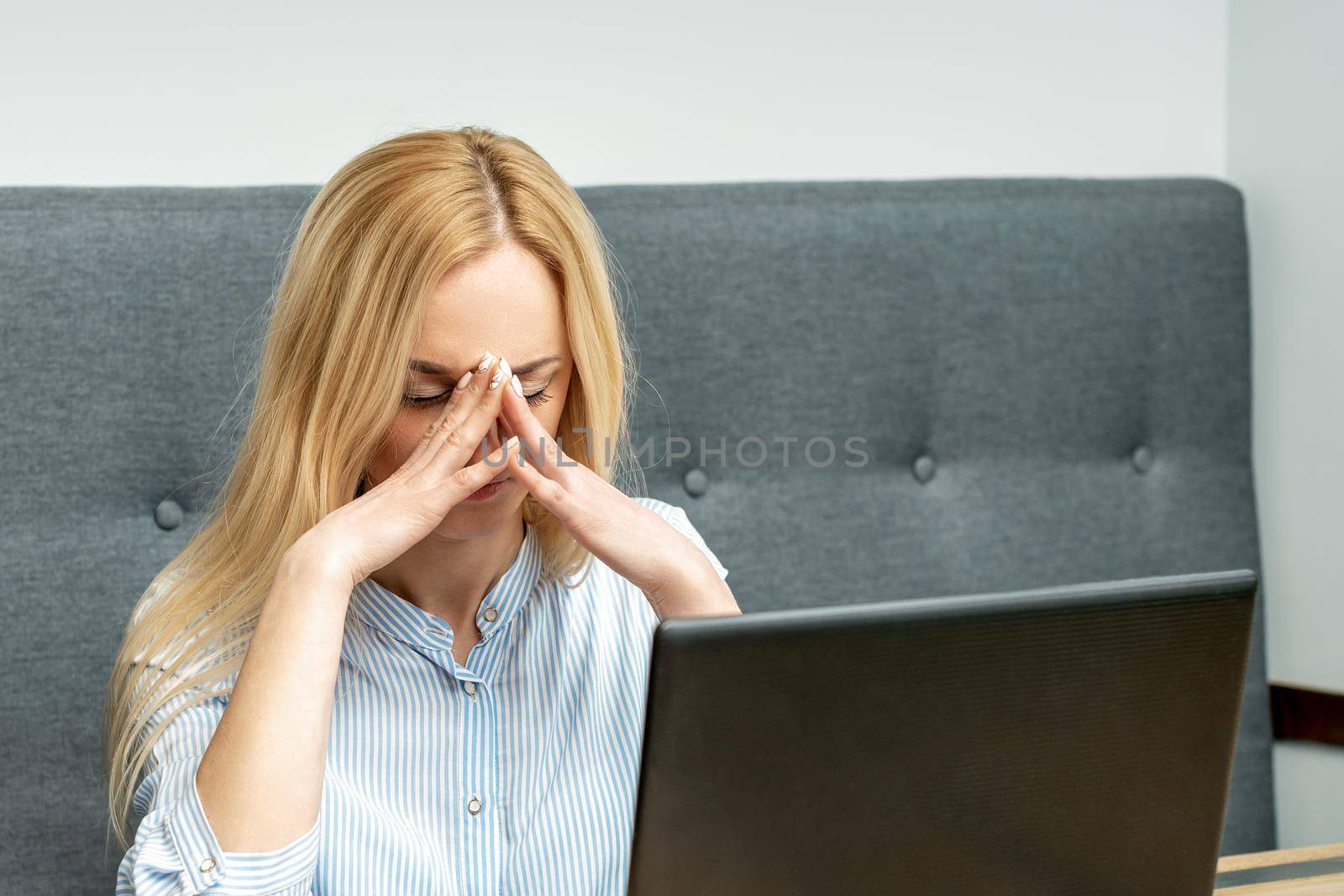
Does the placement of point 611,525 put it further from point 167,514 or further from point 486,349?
point 167,514

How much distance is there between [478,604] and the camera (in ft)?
3.78

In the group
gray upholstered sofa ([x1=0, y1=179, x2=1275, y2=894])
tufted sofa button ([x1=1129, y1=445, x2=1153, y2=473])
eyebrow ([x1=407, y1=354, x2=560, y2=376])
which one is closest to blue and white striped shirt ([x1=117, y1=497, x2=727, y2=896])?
eyebrow ([x1=407, y1=354, x2=560, y2=376])

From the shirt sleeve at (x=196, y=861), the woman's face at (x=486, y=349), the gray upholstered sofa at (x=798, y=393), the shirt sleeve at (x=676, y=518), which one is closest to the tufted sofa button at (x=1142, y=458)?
the gray upholstered sofa at (x=798, y=393)

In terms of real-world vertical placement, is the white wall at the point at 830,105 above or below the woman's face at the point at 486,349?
above

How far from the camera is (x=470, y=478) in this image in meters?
0.98

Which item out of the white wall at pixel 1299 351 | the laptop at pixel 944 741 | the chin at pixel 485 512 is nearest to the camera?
the laptop at pixel 944 741

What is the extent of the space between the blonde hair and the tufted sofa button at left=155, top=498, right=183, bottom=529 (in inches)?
8.4

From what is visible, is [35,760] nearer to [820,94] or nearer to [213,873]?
[213,873]

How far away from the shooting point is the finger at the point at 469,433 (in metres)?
0.98

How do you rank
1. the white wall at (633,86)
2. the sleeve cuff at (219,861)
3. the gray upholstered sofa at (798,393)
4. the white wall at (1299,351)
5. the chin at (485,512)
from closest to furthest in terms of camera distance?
the sleeve cuff at (219,861) < the chin at (485,512) < the gray upholstered sofa at (798,393) < the white wall at (633,86) < the white wall at (1299,351)

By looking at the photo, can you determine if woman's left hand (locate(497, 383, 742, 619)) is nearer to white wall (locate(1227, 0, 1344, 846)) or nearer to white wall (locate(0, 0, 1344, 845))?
white wall (locate(0, 0, 1344, 845))

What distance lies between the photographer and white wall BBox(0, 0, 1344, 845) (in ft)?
4.74

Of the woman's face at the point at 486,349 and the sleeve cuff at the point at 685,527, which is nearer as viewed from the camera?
the woman's face at the point at 486,349

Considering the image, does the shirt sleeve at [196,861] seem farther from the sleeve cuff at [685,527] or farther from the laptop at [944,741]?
the sleeve cuff at [685,527]
